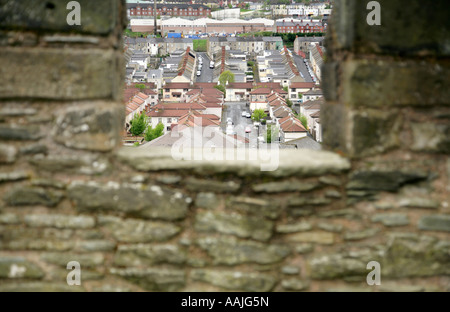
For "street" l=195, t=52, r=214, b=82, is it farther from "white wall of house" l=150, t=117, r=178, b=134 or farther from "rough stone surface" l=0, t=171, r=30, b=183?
"rough stone surface" l=0, t=171, r=30, b=183

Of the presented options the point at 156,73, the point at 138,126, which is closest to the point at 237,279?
the point at 138,126

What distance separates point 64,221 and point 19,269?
0.92 ft

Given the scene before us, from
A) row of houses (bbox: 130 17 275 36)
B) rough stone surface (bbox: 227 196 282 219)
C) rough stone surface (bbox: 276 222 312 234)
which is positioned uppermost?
row of houses (bbox: 130 17 275 36)

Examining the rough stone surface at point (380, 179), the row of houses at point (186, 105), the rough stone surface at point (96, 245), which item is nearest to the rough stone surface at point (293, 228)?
the rough stone surface at point (380, 179)

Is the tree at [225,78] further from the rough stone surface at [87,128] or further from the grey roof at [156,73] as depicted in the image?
the rough stone surface at [87,128]

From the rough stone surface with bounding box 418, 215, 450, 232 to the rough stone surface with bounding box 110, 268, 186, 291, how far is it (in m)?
1.02

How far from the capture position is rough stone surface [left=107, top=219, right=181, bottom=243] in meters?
2.01

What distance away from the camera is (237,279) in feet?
6.59

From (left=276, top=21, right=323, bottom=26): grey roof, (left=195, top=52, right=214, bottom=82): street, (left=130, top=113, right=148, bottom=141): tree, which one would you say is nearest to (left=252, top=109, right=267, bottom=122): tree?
(left=130, top=113, right=148, bottom=141): tree

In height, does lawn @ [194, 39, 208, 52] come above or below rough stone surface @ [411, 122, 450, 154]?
above

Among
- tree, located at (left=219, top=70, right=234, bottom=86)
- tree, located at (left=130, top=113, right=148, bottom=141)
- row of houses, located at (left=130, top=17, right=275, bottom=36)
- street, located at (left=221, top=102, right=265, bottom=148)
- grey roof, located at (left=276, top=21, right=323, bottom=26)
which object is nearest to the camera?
tree, located at (left=130, top=113, right=148, bottom=141)

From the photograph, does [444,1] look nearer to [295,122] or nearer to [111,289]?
[111,289]

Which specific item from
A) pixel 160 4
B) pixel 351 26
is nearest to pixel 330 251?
pixel 351 26

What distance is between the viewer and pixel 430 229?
2.01 m
